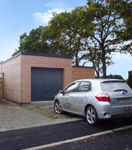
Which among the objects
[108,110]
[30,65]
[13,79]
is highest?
[30,65]

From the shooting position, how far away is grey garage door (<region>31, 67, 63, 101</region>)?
11.2 metres

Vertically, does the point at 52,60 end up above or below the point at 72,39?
below

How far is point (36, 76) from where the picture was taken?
37.2ft

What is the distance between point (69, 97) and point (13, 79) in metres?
6.13

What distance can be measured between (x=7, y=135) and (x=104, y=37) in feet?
58.4

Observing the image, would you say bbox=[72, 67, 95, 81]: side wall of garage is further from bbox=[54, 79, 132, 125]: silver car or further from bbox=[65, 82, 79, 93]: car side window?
bbox=[54, 79, 132, 125]: silver car

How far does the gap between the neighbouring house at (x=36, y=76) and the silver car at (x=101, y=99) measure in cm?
465

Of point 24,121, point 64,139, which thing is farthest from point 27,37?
point 64,139

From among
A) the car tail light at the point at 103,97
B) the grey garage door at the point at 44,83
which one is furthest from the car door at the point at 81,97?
the grey garage door at the point at 44,83

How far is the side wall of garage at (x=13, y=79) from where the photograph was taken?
11117 millimetres

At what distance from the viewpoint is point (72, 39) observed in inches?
925

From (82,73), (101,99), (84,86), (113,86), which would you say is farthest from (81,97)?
(82,73)

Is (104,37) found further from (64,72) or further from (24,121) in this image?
(24,121)

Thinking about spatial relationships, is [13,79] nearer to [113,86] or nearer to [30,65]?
[30,65]
